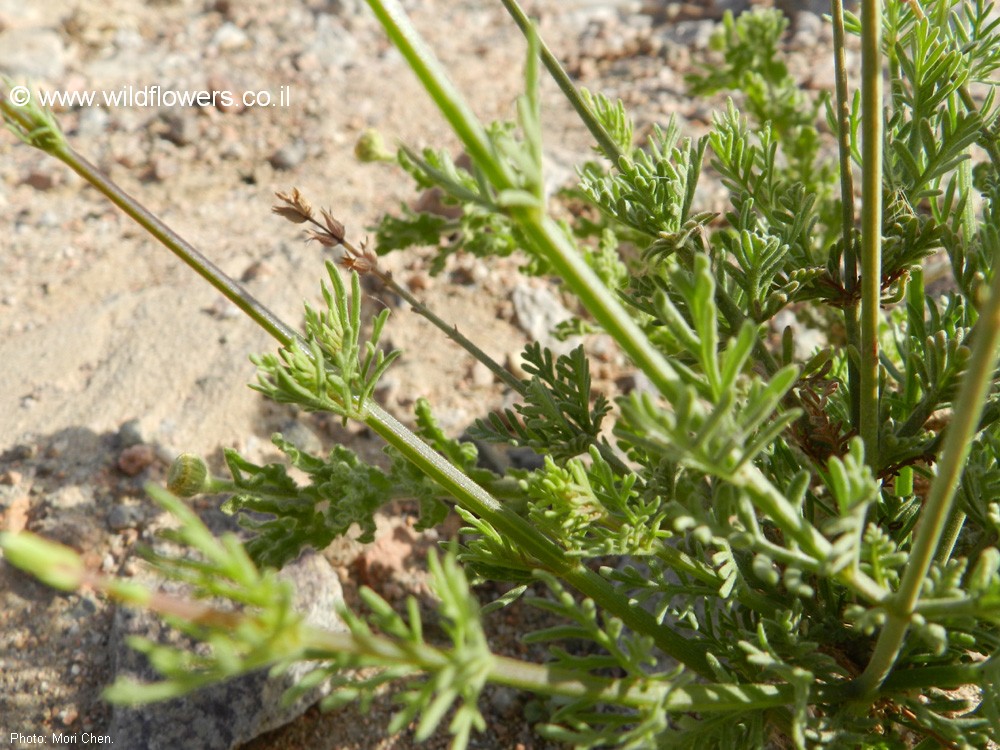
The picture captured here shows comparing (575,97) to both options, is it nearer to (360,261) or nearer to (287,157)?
(360,261)

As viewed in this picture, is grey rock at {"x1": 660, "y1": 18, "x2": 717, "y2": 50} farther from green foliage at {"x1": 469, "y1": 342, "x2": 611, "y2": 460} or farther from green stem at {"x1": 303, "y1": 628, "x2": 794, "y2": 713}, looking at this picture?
green stem at {"x1": 303, "y1": 628, "x2": 794, "y2": 713}

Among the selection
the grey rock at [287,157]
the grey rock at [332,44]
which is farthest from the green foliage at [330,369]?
the grey rock at [332,44]

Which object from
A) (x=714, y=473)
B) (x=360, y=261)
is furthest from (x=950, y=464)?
(x=360, y=261)

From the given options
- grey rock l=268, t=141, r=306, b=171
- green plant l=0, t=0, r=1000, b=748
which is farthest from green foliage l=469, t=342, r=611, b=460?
grey rock l=268, t=141, r=306, b=171

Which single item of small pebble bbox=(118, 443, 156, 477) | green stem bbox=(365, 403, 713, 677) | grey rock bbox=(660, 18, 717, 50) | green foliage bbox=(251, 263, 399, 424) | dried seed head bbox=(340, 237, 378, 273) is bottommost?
small pebble bbox=(118, 443, 156, 477)

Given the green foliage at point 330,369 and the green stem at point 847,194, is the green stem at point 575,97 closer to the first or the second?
the green stem at point 847,194
